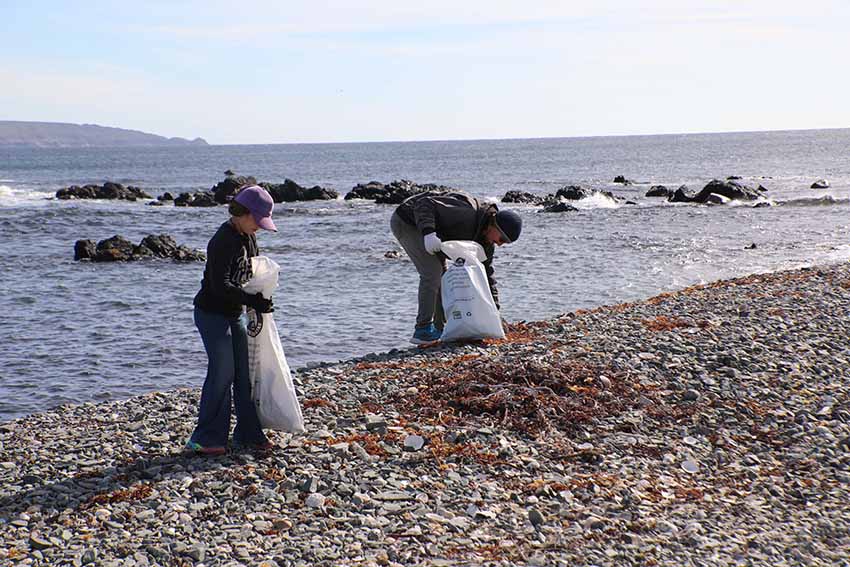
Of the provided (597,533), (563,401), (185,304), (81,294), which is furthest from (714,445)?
(81,294)

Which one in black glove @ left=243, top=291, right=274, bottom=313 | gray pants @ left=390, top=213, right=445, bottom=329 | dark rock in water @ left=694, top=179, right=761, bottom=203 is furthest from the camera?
dark rock in water @ left=694, top=179, right=761, bottom=203

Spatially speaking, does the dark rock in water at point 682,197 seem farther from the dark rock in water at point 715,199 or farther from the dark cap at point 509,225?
the dark cap at point 509,225

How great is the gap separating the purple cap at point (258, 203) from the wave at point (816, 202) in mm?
35113

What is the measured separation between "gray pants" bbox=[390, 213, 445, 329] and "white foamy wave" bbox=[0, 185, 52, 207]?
38875mm

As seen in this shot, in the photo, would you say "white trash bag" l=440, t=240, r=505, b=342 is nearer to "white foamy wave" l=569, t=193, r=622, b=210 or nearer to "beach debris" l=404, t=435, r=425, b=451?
"beach debris" l=404, t=435, r=425, b=451

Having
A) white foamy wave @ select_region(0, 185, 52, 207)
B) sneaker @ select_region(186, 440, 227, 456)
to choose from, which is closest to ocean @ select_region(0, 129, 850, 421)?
white foamy wave @ select_region(0, 185, 52, 207)

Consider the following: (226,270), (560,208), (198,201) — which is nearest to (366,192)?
(198,201)

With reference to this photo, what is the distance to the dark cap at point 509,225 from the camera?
31.0ft

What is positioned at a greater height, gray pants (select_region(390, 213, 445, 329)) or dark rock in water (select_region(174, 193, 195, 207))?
gray pants (select_region(390, 213, 445, 329))

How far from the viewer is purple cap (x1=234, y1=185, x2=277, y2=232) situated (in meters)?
6.07

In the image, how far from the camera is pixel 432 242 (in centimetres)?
952

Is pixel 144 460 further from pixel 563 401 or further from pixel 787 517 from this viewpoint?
pixel 787 517

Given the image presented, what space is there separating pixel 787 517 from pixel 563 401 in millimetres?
2172

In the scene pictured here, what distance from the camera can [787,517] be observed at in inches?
214
